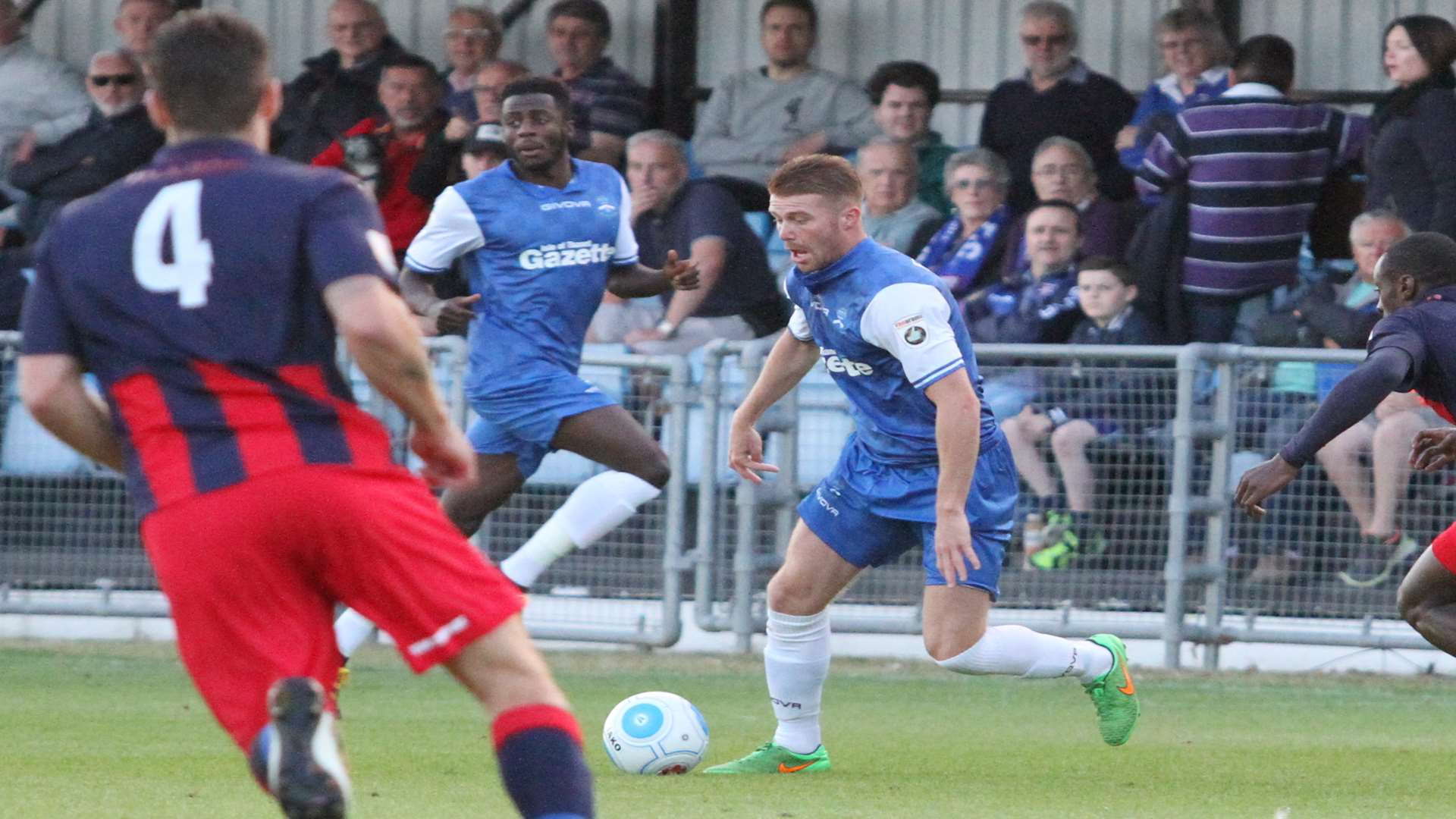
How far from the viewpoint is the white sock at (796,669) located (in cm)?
663

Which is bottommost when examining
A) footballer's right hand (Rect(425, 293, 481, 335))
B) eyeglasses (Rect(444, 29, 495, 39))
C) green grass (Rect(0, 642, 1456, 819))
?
green grass (Rect(0, 642, 1456, 819))

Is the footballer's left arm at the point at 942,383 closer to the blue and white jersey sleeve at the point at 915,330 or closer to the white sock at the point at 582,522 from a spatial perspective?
the blue and white jersey sleeve at the point at 915,330

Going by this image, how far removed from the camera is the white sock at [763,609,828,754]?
6.63 metres

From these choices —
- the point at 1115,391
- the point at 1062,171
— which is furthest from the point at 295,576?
the point at 1062,171

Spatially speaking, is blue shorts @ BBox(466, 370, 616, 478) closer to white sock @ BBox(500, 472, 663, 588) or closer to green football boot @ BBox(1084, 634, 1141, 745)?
white sock @ BBox(500, 472, 663, 588)

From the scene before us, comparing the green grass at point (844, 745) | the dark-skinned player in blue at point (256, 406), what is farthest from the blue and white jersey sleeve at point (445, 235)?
the dark-skinned player in blue at point (256, 406)

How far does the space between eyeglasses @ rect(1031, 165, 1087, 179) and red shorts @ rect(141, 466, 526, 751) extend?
24.1ft

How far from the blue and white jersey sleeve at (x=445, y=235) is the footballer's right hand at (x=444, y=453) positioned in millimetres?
4449

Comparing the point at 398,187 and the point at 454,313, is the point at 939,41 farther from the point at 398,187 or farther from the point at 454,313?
the point at 454,313

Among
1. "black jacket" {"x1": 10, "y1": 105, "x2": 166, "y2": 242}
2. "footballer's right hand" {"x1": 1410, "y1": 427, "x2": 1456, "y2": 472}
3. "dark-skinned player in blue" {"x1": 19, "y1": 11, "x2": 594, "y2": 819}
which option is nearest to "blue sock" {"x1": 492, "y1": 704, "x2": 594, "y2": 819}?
"dark-skinned player in blue" {"x1": 19, "y1": 11, "x2": 594, "y2": 819}

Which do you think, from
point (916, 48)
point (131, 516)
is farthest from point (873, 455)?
point (916, 48)

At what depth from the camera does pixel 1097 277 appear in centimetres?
1022

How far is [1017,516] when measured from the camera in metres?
9.70

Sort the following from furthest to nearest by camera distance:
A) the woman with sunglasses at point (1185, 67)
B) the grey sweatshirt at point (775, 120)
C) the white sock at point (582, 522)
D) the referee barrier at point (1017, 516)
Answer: the grey sweatshirt at point (775, 120) → the woman with sunglasses at point (1185, 67) → the referee barrier at point (1017, 516) → the white sock at point (582, 522)
